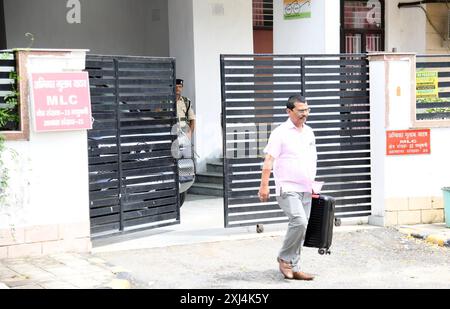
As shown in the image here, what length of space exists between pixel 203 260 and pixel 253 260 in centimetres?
59

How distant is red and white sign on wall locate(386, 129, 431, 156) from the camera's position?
36.6 feet

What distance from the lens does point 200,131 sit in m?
14.8

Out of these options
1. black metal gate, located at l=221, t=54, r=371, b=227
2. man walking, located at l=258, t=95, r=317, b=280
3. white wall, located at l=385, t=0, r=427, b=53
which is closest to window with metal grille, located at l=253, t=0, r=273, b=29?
white wall, located at l=385, t=0, r=427, b=53

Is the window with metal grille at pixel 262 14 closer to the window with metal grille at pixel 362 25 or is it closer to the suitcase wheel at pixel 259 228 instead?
the window with metal grille at pixel 362 25

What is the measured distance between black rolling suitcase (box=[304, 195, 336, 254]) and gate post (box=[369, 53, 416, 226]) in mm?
3136

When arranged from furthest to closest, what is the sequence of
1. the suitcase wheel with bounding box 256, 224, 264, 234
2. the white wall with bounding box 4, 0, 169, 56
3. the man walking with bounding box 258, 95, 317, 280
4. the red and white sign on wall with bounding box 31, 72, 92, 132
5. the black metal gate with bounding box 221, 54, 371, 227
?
the white wall with bounding box 4, 0, 169, 56 < the suitcase wheel with bounding box 256, 224, 264, 234 < the black metal gate with bounding box 221, 54, 371, 227 < the red and white sign on wall with bounding box 31, 72, 92, 132 < the man walking with bounding box 258, 95, 317, 280

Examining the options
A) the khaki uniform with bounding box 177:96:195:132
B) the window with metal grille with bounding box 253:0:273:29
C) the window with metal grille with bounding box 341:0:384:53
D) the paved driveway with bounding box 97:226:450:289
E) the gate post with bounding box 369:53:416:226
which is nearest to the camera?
the paved driveway with bounding box 97:226:450:289

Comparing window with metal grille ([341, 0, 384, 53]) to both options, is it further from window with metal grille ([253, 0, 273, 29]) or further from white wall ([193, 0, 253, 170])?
white wall ([193, 0, 253, 170])

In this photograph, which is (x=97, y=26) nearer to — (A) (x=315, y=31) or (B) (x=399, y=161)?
(A) (x=315, y=31)

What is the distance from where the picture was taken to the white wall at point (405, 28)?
58.6 ft

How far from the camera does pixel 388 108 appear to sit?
36.4 feet

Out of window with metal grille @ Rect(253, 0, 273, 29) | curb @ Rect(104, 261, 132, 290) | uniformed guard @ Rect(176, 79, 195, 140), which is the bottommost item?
curb @ Rect(104, 261, 132, 290)

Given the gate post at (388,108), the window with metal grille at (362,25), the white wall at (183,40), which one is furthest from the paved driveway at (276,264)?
the window with metal grille at (362,25)

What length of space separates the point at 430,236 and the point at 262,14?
25.0ft
